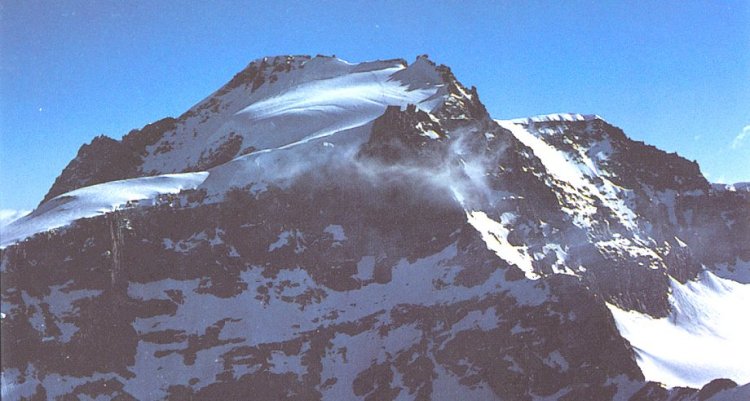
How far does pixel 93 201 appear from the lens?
16638 cm

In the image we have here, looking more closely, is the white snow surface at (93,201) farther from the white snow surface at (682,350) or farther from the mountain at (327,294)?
the white snow surface at (682,350)

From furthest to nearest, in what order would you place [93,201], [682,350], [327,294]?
[682,350] → [93,201] → [327,294]

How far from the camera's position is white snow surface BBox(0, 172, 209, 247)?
159 meters

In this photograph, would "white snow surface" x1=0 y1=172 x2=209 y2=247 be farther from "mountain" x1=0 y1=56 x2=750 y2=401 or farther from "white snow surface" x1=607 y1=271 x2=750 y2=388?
"white snow surface" x1=607 y1=271 x2=750 y2=388

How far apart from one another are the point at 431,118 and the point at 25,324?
91.3 metres

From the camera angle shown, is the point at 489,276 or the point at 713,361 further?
the point at 713,361

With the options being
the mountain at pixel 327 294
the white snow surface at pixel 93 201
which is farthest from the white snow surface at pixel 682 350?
the white snow surface at pixel 93 201

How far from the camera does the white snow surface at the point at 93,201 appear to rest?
521 feet

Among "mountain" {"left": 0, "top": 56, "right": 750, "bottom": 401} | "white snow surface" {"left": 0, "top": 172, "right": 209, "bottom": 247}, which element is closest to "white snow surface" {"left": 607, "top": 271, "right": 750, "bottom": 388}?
"mountain" {"left": 0, "top": 56, "right": 750, "bottom": 401}

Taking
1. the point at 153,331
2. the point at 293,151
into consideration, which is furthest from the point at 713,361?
the point at 153,331

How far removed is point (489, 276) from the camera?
535ft

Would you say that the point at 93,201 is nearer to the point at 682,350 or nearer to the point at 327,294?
the point at 327,294

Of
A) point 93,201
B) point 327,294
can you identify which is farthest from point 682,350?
point 93,201

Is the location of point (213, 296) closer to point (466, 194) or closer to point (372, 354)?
point (372, 354)
